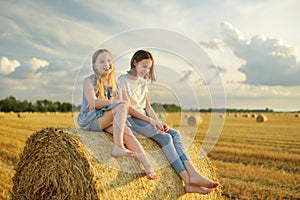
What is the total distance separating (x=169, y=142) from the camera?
13.5ft

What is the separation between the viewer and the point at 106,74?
4.05m

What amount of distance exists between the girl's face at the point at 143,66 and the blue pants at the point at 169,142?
51 centimetres

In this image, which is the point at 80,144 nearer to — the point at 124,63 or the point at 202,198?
the point at 124,63

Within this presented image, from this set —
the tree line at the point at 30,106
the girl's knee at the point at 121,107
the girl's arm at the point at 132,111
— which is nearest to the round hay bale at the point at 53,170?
the girl's knee at the point at 121,107

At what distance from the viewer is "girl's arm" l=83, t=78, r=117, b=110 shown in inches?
151

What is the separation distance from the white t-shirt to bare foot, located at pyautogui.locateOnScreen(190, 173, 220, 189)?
0.89m

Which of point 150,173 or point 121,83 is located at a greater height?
point 121,83

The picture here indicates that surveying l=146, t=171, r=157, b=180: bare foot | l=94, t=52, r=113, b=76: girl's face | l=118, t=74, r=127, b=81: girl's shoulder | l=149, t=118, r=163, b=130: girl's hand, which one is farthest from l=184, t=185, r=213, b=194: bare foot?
l=94, t=52, r=113, b=76: girl's face

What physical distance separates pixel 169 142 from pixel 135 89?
Answer: 2.24 feet

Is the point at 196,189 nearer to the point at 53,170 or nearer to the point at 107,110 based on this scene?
the point at 107,110

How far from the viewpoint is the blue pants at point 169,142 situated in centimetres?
406

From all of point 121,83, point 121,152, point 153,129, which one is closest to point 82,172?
point 121,152

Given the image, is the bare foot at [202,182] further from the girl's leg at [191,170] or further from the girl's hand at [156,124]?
the girl's hand at [156,124]

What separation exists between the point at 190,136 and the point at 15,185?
227cm
